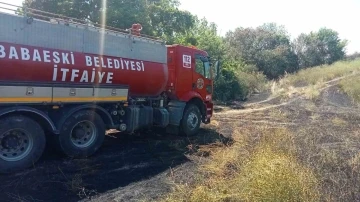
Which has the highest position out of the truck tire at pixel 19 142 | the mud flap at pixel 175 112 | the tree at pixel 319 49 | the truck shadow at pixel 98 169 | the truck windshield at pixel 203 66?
the tree at pixel 319 49

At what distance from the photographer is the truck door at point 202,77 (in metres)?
10.8

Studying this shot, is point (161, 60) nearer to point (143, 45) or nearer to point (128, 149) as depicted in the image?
point (143, 45)

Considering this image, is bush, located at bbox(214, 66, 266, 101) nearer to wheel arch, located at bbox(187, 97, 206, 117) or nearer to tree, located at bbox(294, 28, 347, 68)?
wheel arch, located at bbox(187, 97, 206, 117)

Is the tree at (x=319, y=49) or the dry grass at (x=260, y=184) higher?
the tree at (x=319, y=49)

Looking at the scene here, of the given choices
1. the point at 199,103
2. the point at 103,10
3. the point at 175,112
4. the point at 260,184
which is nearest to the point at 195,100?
the point at 199,103

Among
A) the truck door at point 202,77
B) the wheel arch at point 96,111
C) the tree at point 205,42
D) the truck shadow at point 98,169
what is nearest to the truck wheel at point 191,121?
the truck door at point 202,77

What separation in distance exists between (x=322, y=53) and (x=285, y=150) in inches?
1624

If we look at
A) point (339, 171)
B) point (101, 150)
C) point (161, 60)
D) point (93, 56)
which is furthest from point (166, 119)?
point (339, 171)

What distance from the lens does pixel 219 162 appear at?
6.60 meters

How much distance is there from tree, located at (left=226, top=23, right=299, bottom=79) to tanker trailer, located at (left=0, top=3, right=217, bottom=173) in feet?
93.7

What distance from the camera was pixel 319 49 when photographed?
43.3 meters

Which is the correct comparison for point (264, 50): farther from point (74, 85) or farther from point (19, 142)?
point (19, 142)

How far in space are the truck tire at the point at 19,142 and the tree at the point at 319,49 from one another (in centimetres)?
4079

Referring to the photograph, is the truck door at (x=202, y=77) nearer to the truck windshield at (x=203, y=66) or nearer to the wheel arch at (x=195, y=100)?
the truck windshield at (x=203, y=66)
